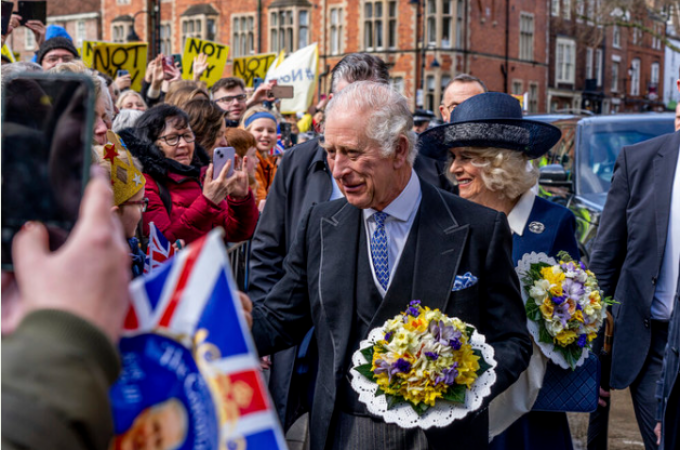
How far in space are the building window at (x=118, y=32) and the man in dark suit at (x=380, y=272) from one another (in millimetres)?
55768

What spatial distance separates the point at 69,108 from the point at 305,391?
267 centimetres

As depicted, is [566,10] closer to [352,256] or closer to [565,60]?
[565,60]

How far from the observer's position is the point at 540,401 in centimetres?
378

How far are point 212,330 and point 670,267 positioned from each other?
11.0ft

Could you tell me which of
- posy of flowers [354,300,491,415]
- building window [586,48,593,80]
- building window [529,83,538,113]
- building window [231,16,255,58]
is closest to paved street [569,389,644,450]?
posy of flowers [354,300,491,415]

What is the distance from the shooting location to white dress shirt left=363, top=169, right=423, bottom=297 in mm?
3236

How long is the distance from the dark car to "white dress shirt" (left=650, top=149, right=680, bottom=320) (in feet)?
14.2

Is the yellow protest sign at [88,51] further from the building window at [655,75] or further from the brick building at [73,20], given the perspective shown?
the building window at [655,75]

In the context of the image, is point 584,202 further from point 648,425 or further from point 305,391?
point 305,391

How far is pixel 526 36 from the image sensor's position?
55625 millimetres

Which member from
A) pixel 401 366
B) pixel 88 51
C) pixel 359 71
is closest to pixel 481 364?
pixel 401 366

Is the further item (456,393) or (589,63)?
(589,63)

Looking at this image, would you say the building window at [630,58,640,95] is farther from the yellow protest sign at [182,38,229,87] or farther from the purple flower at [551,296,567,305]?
the purple flower at [551,296,567,305]

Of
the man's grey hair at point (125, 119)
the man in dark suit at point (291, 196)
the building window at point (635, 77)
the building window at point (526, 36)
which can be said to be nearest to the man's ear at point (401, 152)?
the man in dark suit at point (291, 196)
